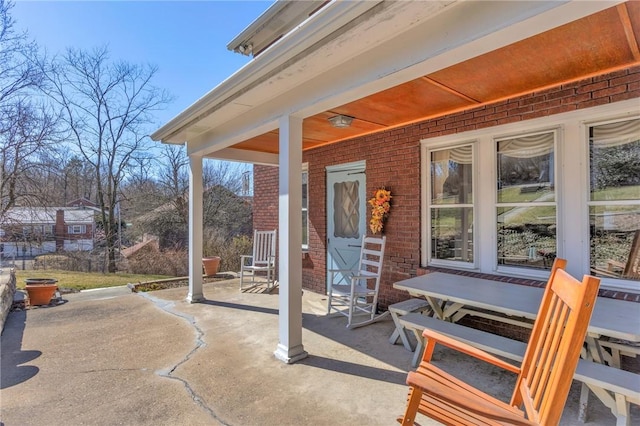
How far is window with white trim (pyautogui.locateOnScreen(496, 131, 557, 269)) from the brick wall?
1.06ft

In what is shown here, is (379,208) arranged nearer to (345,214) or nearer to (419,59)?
(345,214)

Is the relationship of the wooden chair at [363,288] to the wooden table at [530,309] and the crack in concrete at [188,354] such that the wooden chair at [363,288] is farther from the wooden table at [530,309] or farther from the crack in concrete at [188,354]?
the crack in concrete at [188,354]

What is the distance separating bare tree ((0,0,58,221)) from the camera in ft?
24.8

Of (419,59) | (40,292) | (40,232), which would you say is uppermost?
(419,59)

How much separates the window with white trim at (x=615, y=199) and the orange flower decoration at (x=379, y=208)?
222cm

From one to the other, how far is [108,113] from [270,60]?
43.4ft

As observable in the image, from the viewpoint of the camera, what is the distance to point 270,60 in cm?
247

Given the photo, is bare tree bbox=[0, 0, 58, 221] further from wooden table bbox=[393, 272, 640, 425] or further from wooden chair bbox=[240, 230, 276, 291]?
wooden table bbox=[393, 272, 640, 425]

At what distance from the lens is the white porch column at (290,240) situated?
3.12 meters

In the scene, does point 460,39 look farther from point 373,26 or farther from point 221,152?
point 221,152

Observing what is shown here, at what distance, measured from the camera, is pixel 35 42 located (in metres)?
8.03

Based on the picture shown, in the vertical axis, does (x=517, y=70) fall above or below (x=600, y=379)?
above

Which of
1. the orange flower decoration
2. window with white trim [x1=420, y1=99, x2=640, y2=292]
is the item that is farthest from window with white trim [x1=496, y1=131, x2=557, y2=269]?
the orange flower decoration

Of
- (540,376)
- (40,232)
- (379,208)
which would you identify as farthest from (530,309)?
(40,232)
